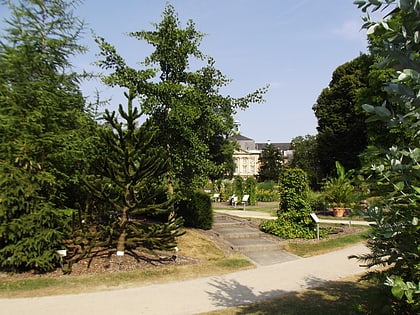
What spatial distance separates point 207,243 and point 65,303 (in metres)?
4.78

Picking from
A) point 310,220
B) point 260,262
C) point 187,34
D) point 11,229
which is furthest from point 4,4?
point 310,220

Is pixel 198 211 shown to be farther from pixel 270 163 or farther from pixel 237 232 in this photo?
pixel 270 163

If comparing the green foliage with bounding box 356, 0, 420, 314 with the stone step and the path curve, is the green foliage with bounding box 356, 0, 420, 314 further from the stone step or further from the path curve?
the stone step

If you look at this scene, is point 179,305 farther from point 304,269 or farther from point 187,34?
point 187,34

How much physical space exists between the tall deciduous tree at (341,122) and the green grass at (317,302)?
2550cm

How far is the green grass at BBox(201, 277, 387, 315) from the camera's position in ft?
18.0

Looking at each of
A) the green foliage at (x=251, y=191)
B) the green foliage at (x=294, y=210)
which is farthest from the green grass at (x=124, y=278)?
the green foliage at (x=251, y=191)

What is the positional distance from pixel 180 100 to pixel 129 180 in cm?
255

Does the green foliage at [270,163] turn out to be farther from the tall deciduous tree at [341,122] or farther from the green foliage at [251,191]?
the green foliage at [251,191]

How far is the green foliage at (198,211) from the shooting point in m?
12.3

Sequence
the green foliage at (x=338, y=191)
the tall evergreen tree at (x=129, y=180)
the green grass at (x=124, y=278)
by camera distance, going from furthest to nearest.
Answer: the green foliage at (x=338, y=191)
the tall evergreen tree at (x=129, y=180)
the green grass at (x=124, y=278)

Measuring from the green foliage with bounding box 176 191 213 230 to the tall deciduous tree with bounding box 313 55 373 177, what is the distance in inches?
855

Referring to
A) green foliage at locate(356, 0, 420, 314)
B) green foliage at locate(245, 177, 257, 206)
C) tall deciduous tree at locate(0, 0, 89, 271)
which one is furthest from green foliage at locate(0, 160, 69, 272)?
green foliage at locate(245, 177, 257, 206)

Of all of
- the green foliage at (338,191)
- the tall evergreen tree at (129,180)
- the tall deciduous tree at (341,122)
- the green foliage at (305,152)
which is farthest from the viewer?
the green foliage at (305,152)
